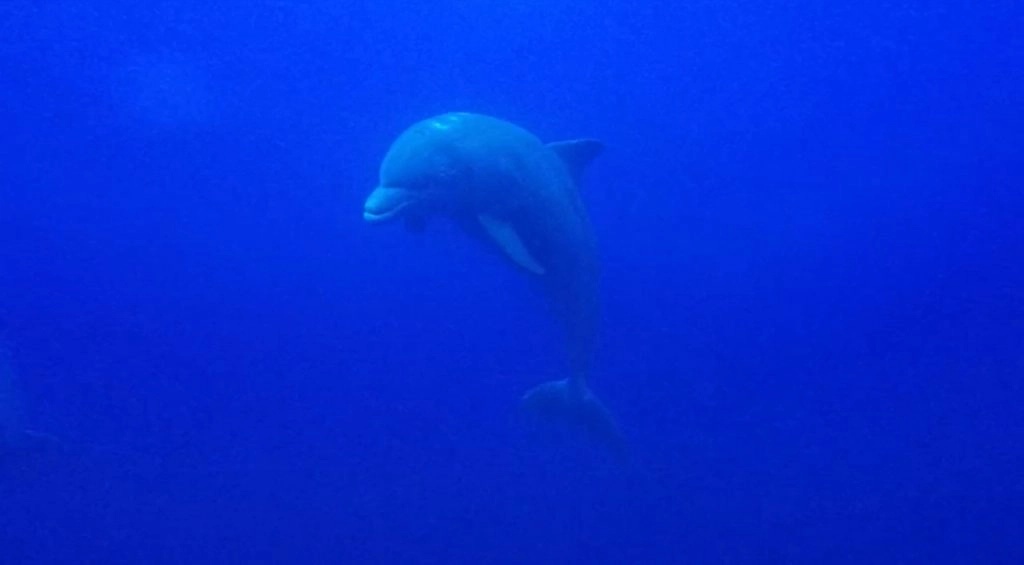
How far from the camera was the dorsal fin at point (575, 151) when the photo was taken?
21.7 ft

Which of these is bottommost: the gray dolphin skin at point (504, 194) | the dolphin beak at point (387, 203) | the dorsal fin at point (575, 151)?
the dolphin beak at point (387, 203)

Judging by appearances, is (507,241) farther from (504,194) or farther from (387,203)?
(387,203)

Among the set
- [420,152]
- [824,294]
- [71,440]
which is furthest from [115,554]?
[824,294]

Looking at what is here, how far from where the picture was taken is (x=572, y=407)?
839 cm

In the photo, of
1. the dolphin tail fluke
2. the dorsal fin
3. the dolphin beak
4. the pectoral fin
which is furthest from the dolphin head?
the dolphin tail fluke

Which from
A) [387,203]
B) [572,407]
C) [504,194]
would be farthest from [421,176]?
[572,407]

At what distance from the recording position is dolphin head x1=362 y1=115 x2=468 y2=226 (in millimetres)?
5434

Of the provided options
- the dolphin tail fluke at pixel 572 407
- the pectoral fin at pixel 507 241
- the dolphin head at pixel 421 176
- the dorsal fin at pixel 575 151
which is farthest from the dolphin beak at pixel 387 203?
the dolphin tail fluke at pixel 572 407

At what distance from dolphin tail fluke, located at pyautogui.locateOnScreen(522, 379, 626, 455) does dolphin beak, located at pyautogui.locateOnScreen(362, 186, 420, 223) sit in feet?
10.4

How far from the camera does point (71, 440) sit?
12.5 m

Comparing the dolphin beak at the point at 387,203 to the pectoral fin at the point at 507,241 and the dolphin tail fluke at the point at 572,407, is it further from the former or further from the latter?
the dolphin tail fluke at the point at 572,407

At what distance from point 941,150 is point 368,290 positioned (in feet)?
27.4

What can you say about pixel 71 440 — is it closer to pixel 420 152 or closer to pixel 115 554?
pixel 115 554

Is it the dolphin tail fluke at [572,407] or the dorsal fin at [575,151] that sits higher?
the dorsal fin at [575,151]
